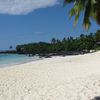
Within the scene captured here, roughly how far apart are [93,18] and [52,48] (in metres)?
117

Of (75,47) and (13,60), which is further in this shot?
(75,47)

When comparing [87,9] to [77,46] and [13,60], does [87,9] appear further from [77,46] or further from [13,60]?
[77,46]

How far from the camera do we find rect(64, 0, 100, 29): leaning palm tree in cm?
1170

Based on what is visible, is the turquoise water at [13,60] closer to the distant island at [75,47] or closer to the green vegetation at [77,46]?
the distant island at [75,47]

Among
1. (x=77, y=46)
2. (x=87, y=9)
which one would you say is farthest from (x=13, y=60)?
(x=87, y=9)

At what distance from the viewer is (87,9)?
39.2 ft

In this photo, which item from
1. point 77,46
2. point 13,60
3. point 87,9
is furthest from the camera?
point 77,46

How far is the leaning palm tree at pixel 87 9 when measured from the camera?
11695mm

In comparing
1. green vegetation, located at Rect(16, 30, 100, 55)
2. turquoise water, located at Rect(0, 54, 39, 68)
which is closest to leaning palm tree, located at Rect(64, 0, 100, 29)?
turquoise water, located at Rect(0, 54, 39, 68)

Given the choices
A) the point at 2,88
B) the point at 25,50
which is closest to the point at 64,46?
the point at 25,50

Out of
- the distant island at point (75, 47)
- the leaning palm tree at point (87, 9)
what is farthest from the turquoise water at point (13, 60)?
the leaning palm tree at point (87, 9)

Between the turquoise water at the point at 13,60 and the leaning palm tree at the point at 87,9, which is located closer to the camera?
the leaning palm tree at the point at 87,9

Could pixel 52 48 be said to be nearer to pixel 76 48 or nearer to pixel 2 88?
pixel 76 48

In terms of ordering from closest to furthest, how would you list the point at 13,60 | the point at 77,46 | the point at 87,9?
the point at 87,9, the point at 13,60, the point at 77,46
